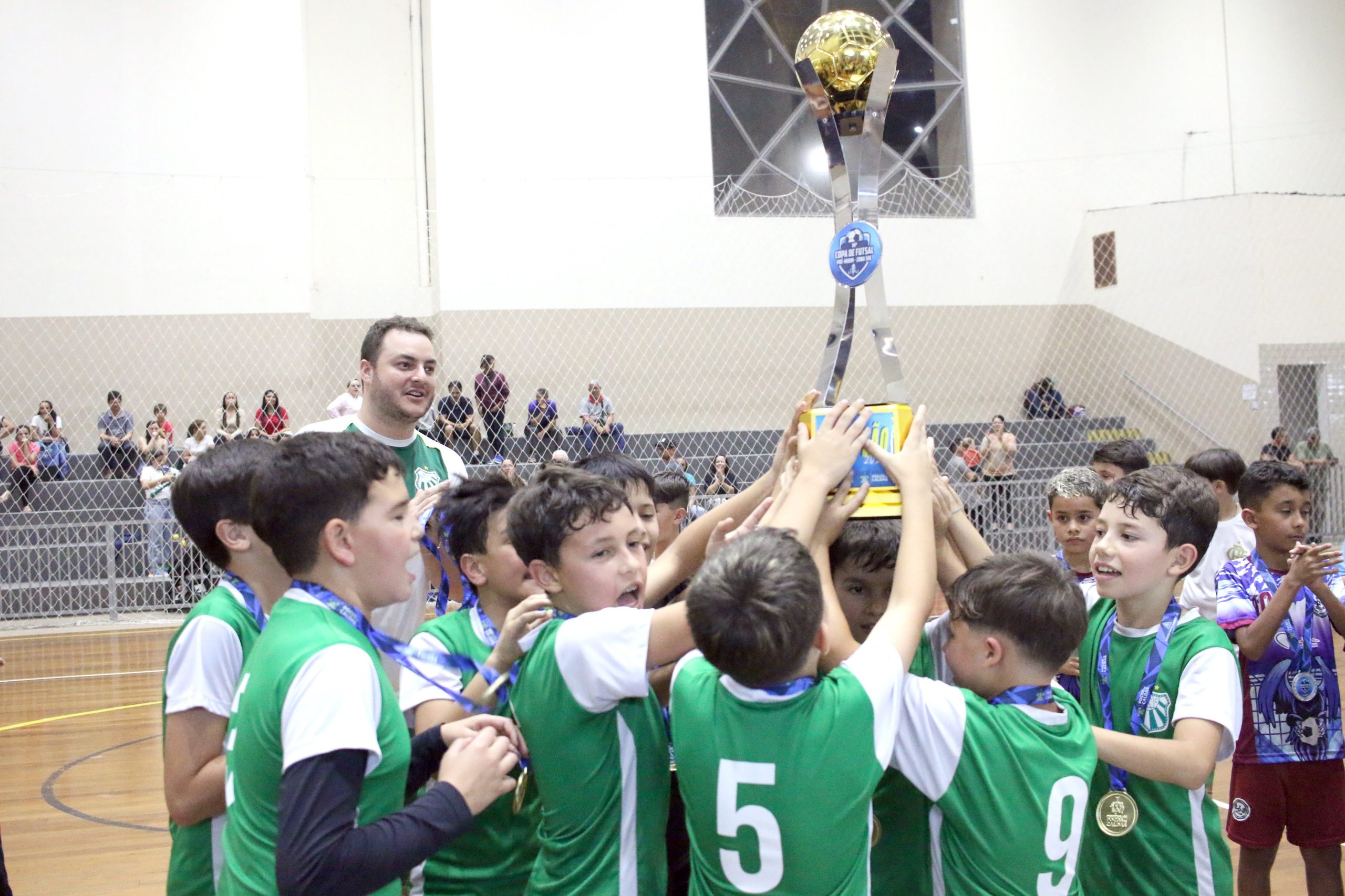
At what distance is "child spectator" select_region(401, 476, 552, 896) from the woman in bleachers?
8.70 meters

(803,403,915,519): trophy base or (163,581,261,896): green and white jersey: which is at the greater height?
(803,403,915,519): trophy base

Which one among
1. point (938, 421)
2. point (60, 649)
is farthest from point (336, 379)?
point (938, 421)

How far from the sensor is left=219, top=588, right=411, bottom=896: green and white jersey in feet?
4.76

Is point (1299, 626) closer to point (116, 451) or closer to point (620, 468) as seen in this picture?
point (620, 468)

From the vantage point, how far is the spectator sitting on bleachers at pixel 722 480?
36.8 feet

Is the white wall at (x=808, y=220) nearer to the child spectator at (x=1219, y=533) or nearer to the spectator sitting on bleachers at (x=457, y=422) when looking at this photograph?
the spectator sitting on bleachers at (x=457, y=422)

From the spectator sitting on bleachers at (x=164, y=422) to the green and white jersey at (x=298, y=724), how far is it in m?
11.0

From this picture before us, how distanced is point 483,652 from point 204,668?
1.58 feet

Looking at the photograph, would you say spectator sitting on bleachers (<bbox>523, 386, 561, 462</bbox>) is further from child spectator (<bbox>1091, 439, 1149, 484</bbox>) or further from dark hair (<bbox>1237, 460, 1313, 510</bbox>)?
dark hair (<bbox>1237, 460, 1313, 510</bbox>)

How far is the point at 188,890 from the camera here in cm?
207

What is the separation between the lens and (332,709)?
145 cm

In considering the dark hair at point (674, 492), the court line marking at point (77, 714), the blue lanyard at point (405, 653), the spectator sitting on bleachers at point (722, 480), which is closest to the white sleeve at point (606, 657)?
the blue lanyard at point (405, 653)

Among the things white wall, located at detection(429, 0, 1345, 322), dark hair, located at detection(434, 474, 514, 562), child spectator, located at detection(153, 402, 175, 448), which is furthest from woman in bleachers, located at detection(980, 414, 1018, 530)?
dark hair, located at detection(434, 474, 514, 562)

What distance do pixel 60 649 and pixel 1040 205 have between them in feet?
40.8
